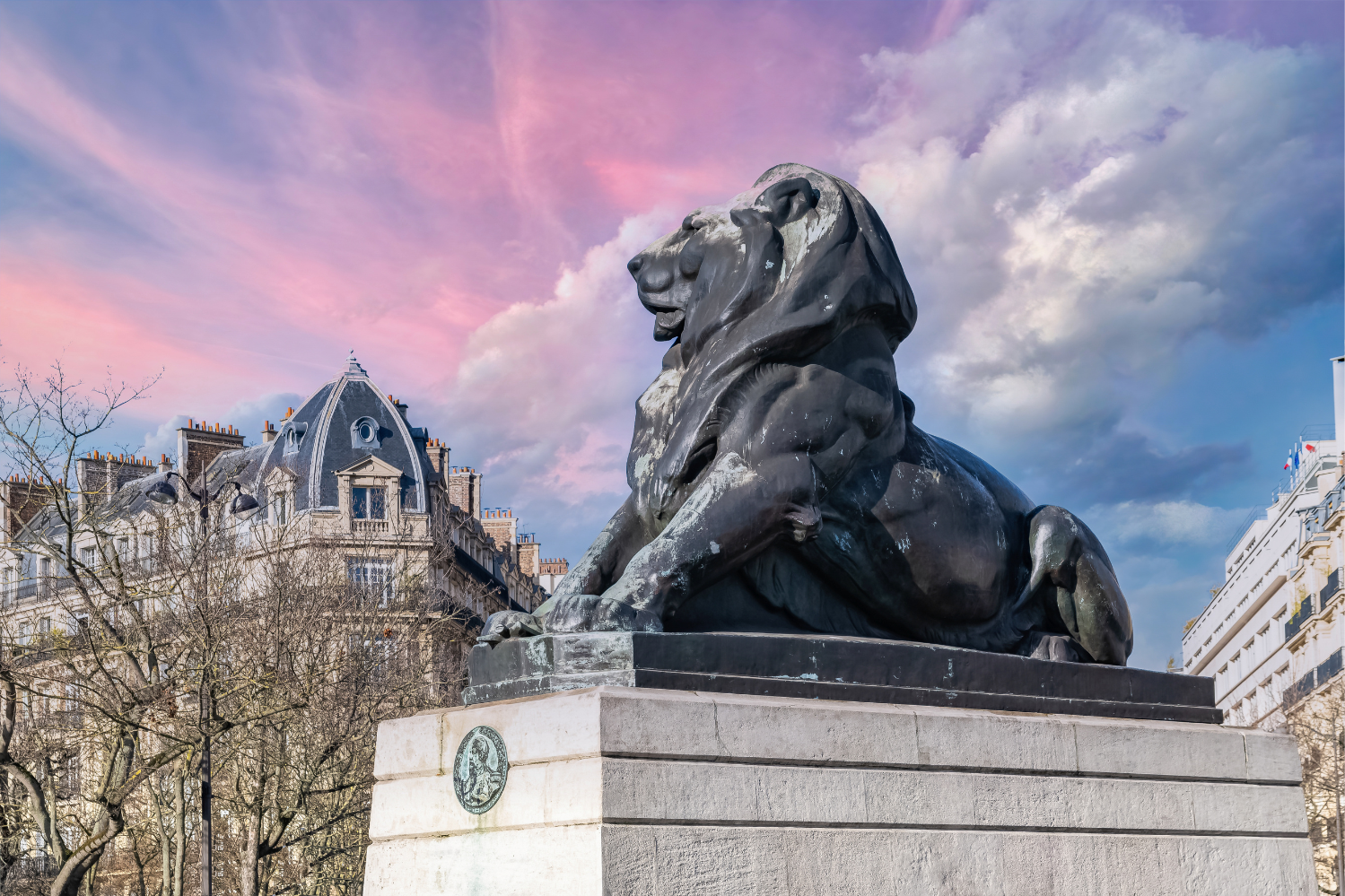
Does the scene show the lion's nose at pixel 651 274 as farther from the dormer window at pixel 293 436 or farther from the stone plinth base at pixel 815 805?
the dormer window at pixel 293 436

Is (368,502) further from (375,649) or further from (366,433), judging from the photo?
(375,649)

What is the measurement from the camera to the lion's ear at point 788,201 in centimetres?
650

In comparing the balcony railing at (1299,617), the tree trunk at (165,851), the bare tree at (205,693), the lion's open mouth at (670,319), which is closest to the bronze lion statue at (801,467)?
the lion's open mouth at (670,319)

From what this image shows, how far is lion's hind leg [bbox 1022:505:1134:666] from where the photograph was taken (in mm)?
6918

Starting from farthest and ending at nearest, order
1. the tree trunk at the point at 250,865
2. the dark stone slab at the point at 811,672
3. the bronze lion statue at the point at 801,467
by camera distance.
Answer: the tree trunk at the point at 250,865 < the bronze lion statue at the point at 801,467 < the dark stone slab at the point at 811,672

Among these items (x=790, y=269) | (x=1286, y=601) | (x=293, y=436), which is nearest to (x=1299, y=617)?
(x=1286, y=601)

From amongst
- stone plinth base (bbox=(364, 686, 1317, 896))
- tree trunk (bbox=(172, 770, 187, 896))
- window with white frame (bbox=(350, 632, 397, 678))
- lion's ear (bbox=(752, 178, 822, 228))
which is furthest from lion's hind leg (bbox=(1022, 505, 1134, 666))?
window with white frame (bbox=(350, 632, 397, 678))

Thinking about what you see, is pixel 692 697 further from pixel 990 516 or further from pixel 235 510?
pixel 235 510

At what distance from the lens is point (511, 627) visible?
5684 mm

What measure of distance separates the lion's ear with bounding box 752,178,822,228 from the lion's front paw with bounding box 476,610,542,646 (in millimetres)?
2076

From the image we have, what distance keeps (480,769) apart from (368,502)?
2093 inches

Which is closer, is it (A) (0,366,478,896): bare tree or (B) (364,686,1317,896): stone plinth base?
(B) (364,686,1317,896): stone plinth base

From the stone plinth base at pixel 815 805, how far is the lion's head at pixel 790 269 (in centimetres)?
170

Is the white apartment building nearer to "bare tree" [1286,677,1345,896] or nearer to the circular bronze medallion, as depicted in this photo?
"bare tree" [1286,677,1345,896]
